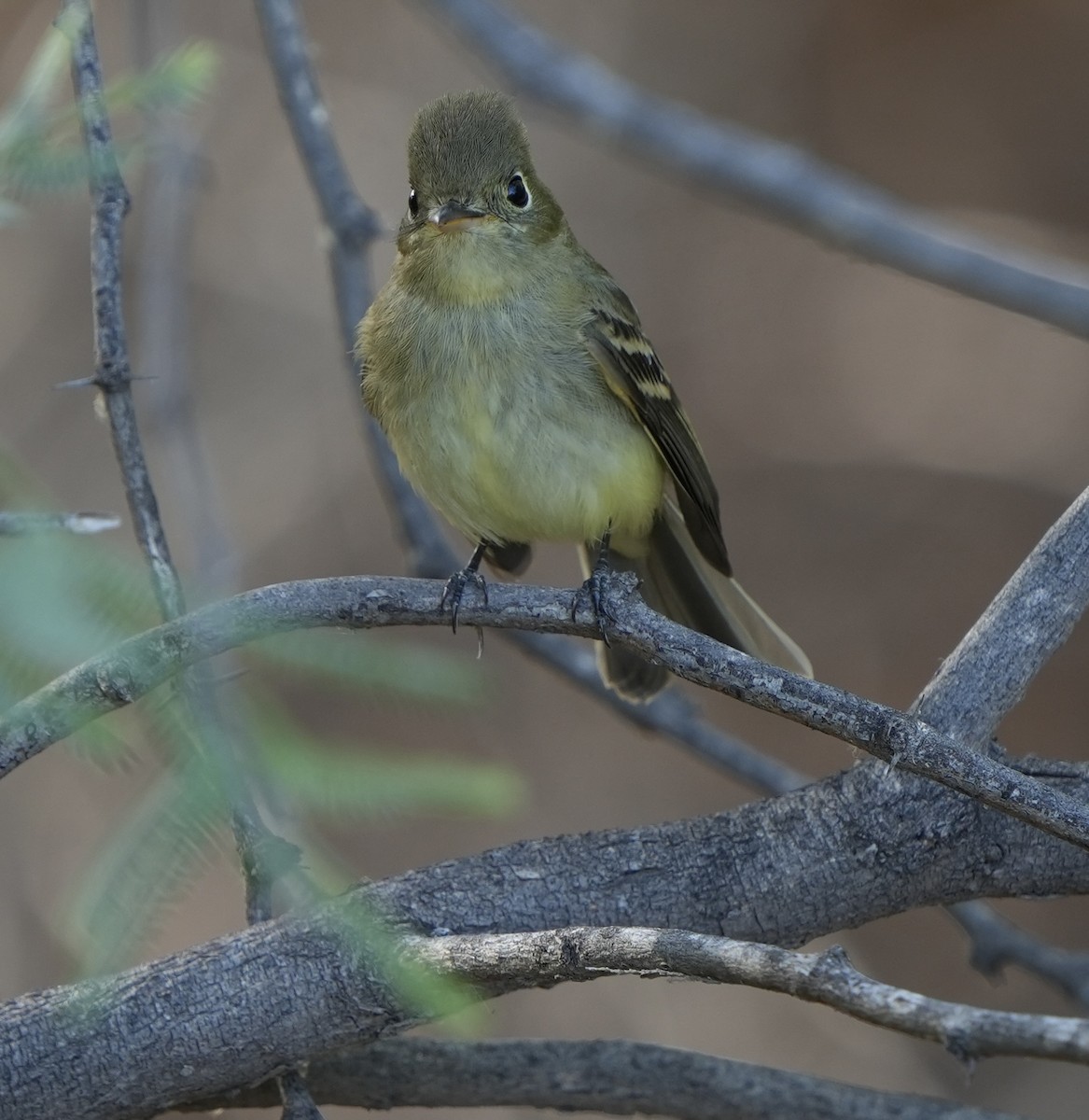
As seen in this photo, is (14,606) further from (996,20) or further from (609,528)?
(996,20)

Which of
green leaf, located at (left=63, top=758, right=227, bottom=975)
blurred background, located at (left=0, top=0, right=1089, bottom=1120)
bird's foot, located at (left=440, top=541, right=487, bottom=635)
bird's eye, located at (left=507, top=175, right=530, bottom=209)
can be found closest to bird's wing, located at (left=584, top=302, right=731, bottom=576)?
bird's eye, located at (left=507, top=175, right=530, bottom=209)

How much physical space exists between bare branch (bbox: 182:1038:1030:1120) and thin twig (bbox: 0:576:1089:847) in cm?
→ 85

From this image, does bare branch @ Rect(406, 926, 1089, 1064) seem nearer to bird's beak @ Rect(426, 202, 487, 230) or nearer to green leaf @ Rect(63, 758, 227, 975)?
green leaf @ Rect(63, 758, 227, 975)

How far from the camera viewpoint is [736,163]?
480 centimetres

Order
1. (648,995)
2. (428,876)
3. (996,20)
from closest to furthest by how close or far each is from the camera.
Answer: (428,876)
(648,995)
(996,20)

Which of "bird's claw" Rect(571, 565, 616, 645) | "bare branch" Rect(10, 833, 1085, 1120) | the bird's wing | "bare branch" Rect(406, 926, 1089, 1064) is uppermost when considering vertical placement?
the bird's wing

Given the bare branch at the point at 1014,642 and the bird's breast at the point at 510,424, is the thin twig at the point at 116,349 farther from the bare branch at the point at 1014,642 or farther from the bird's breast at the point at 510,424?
the bare branch at the point at 1014,642

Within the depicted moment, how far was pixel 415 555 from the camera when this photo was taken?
15.1ft

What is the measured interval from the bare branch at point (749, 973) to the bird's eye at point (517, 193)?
7.40 ft

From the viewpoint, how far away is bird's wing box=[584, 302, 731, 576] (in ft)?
13.1

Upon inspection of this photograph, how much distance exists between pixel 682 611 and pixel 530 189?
1.33 meters

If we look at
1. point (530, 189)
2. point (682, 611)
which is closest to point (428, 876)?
point (682, 611)

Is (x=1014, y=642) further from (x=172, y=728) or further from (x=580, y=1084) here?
(x=172, y=728)

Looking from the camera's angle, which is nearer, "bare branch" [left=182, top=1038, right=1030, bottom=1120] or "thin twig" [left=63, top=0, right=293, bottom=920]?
"thin twig" [left=63, top=0, right=293, bottom=920]
